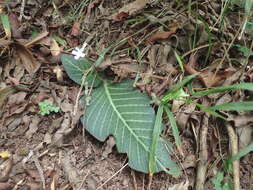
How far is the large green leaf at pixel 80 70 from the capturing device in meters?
2.01

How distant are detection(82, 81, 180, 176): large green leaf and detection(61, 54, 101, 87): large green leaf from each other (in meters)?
0.06

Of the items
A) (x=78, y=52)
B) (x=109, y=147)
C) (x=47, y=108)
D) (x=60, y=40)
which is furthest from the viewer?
(x=60, y=40)

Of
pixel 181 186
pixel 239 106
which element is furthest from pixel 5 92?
pixel 239 106

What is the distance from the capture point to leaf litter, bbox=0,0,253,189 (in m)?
1.82

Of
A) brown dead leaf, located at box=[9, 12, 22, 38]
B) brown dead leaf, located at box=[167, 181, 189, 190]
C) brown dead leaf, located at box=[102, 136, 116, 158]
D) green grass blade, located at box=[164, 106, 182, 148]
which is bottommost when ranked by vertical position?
brown dead leaf, located at box=[167, 181, 189, 190]

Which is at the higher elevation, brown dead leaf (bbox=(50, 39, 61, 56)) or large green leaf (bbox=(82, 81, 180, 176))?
brown dead leaf (bbox=(50, 39, 61, 56))

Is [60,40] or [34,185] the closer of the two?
[34,185]

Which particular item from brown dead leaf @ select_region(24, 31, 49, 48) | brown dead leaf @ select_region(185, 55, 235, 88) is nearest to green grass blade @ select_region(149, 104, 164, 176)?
brown dead leaf @ select_region(185, 55, 235, 88)

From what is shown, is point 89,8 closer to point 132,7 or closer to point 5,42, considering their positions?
point 132,7

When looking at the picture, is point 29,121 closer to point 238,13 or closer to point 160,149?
point 160,149

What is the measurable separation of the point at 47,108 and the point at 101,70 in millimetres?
346

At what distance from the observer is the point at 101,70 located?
6.64 ft

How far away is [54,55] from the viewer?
2.15 metres

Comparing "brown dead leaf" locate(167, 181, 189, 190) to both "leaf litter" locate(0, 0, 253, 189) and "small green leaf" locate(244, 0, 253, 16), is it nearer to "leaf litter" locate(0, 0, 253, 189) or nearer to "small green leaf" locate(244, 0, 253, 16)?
"leaf litter" locate(0, 0, 253, 189)
